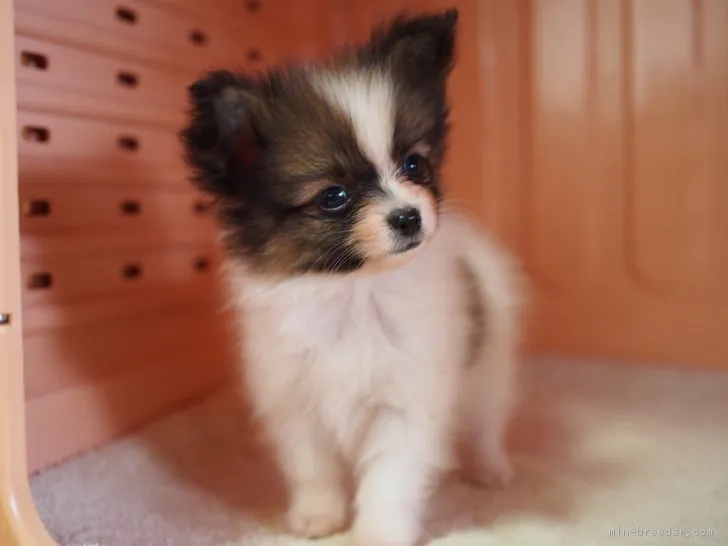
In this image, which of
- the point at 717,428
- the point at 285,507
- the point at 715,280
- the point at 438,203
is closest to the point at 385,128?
the point at 438,203

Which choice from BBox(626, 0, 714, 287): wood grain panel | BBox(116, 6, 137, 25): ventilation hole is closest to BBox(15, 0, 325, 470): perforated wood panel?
BBox(116, 6, 137, 25): ventilation hole

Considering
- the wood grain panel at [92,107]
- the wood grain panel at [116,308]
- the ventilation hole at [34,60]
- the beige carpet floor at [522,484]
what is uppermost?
the ventilation hole at [34,60]

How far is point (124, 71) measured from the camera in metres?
1.92

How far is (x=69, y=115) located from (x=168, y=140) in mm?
371

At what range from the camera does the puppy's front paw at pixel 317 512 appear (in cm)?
142

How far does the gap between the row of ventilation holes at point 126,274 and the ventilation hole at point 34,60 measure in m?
0.49

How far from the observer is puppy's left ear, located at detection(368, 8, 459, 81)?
1478mm

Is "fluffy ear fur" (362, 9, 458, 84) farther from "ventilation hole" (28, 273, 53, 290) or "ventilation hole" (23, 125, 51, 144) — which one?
"ventilation hole" (28, 273, 53, 290)

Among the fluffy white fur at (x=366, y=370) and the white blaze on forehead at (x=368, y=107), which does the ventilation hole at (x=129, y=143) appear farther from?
the white blaze on forehead at (x=368, y=107)

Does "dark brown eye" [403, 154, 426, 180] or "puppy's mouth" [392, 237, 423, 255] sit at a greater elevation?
"dark brown eye" [403, 154, 426, 180]

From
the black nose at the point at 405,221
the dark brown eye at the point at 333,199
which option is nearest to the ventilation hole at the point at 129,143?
the dark brown eye at the point at 333,199

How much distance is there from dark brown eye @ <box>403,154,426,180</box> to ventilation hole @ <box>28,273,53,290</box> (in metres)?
0.94

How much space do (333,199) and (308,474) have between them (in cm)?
57

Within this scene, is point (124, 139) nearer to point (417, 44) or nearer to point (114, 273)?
point (114, 273)
